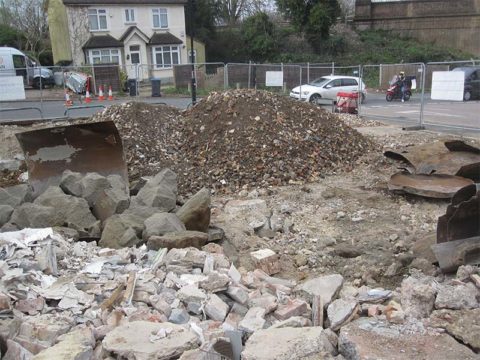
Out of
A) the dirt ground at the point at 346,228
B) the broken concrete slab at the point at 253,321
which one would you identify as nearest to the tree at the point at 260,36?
the dirt ground at the point at 346,228

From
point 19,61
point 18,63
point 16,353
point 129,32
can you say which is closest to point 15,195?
point 16,353

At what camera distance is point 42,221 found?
253 inches

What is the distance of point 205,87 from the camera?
28578mm

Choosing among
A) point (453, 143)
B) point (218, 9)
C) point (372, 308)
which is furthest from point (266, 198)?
point (218, 9)

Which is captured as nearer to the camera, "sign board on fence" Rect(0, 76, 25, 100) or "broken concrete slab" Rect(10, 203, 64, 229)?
"broken concrete slab" Rect(10, 203, 64, 229)

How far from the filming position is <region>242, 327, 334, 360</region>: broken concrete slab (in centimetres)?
344

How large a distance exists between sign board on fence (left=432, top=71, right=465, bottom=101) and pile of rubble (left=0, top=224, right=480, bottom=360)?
423 inches

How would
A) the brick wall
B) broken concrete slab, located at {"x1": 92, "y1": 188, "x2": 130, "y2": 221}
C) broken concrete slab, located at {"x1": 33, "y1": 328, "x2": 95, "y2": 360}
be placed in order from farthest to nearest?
the brick wall → broken concrete slab, located at {"x1": 92, "y1": 188, "x2": 130, "y2": 221} → broken concrete slab, located at {"x1": 33, "y1": 328, "x2": 95, "y2": 360}

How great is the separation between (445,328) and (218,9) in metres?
45.8

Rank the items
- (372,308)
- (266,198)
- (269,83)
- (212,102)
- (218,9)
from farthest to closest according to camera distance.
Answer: (218,9)
(269,83)
(212,102)
(266,198)
(372,308)

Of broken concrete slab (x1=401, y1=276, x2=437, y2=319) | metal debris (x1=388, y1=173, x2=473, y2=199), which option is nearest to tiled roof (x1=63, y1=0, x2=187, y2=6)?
metal debris (x1=388, y1=173, x2=473, y2=199)

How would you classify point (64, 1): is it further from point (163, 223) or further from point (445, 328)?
point (445, 328)

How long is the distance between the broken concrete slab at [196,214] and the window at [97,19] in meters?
38.0

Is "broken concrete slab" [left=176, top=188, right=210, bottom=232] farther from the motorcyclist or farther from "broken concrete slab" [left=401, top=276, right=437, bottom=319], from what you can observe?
the motorcyclist
